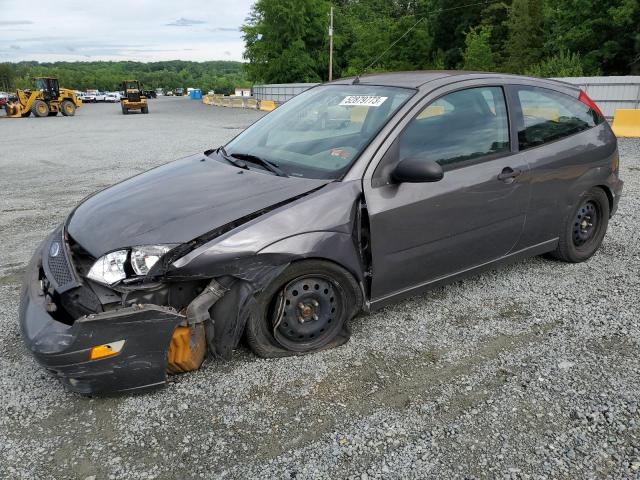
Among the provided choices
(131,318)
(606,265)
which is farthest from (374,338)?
(606,265)

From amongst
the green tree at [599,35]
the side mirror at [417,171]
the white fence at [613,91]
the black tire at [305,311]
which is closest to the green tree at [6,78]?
the green tree at [599,35]

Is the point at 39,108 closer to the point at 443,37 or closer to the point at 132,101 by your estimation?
the point at 132,101

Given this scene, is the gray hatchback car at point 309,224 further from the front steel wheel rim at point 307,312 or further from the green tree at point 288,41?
the green tree at point 288,41

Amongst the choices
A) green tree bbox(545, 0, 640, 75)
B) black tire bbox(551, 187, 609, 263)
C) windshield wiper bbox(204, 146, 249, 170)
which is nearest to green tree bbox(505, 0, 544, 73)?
green tree bbox(545, 0, 640, 75)

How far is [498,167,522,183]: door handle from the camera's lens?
360 cm

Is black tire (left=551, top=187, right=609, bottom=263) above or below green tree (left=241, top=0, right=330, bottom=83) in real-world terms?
below

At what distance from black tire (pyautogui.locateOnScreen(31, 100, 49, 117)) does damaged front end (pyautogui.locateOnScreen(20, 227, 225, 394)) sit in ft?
98.5

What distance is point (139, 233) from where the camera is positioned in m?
2.75

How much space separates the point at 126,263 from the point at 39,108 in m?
30.6

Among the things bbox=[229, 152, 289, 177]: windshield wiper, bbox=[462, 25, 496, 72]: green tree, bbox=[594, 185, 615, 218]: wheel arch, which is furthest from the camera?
bbox=[462, 25, 496, 72]: green tree

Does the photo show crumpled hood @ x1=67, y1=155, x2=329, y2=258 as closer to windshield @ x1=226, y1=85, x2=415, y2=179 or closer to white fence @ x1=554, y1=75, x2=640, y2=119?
windshield @ x1=226, y1=85, x2=415, y2=179

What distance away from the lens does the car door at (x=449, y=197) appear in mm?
3178

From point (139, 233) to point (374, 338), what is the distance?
A: 5.24 ft

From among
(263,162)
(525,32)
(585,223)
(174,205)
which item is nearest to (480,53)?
(525,32)
